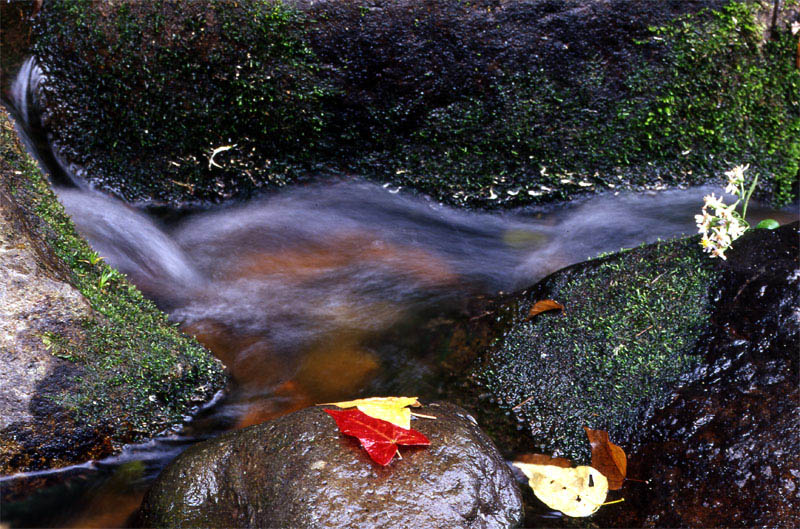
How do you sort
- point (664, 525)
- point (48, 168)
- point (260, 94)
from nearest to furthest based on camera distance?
point (664, 525) → point (260, 94) → point (48, 168)

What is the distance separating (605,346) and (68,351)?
2895 mm

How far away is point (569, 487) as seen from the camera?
3.12 metres

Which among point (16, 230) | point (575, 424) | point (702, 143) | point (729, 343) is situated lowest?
point (575, 424)

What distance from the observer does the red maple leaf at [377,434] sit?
2627 mm

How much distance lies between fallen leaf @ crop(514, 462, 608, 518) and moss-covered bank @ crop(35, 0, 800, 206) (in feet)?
7.48

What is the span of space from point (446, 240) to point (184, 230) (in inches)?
80.9

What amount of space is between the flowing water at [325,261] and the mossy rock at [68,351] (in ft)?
1.18

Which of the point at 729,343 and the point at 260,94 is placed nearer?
the point at 729,343

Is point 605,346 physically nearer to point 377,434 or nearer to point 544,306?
point 544,306

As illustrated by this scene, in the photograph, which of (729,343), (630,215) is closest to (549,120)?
(630,215)

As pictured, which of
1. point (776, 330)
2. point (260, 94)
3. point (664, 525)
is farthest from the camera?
point (260, 94)

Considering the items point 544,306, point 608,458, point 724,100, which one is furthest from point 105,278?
point 724,100

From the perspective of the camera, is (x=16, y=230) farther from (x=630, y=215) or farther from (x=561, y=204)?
(x=630, y=215)

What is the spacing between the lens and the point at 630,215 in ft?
15.6
